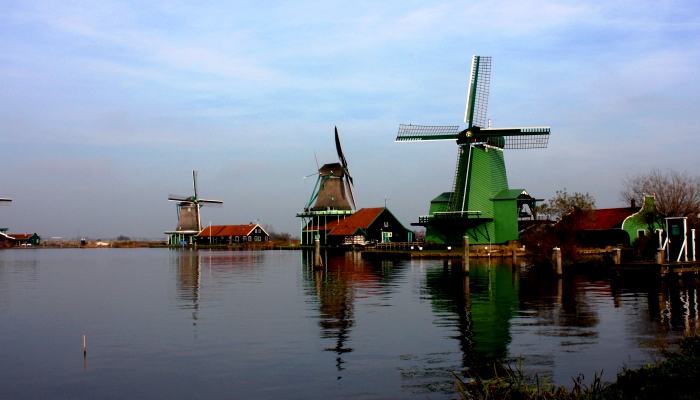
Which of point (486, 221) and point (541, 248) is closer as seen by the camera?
point (541, 248)

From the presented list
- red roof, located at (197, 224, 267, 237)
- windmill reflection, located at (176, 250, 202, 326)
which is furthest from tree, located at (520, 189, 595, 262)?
red roof, located at (197, 224, 267, 237)

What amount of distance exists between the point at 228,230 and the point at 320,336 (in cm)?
10354

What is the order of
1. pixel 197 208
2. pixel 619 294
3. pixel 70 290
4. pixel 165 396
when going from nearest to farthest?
pixel 165 396 < pixel 619 294 < pixel 70 290 < pixel 197 208

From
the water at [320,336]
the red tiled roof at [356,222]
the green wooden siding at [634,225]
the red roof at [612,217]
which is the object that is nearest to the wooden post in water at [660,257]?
the water at [320,336]

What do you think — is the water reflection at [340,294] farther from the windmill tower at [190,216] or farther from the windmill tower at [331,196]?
the windmill tower at [190,216]

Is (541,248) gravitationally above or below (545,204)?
below

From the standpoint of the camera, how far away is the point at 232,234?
117812 mm

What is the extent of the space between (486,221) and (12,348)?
157ft

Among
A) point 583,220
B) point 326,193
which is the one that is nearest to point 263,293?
point 583,220

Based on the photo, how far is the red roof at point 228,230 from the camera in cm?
11769

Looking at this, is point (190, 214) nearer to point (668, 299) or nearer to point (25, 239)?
point (25, 239)

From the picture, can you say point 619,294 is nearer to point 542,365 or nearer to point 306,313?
point 306,313

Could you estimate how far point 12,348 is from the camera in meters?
17.2

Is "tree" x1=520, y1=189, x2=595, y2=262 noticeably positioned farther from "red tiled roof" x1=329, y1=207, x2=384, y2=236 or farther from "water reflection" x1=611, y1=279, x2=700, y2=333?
"red tiled roof" x1=329, y1=207, x2=384, y2=236
